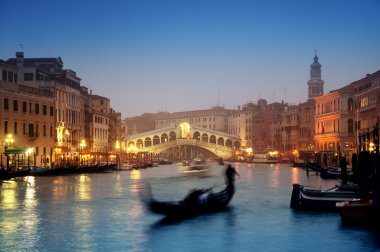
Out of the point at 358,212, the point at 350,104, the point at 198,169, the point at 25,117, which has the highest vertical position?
the point at 350,104

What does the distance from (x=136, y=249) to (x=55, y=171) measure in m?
24.7

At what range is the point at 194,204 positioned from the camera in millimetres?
17484

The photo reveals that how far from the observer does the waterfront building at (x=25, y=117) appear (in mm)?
34594

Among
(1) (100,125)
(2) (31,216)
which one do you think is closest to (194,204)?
(2) (31,216)

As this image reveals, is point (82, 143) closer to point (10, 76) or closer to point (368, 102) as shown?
point (10, 76)

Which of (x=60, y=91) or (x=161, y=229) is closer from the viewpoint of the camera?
(x=161, y=229)

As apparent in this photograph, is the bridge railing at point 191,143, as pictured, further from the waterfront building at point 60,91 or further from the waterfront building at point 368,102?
the waterfront building at point 368,102

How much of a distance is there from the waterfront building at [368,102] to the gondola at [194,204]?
73.7 ft

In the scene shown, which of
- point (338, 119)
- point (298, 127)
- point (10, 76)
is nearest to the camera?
point (10, 76)

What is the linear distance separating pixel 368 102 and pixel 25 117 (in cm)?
2231

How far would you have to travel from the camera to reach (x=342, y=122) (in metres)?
50.8

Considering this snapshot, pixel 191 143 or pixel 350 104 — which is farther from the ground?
pixel 350 104

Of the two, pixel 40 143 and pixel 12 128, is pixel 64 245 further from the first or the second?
pixel 40 143

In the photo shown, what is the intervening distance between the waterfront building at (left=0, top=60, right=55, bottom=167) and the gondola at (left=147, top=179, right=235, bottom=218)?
56.3 feet
